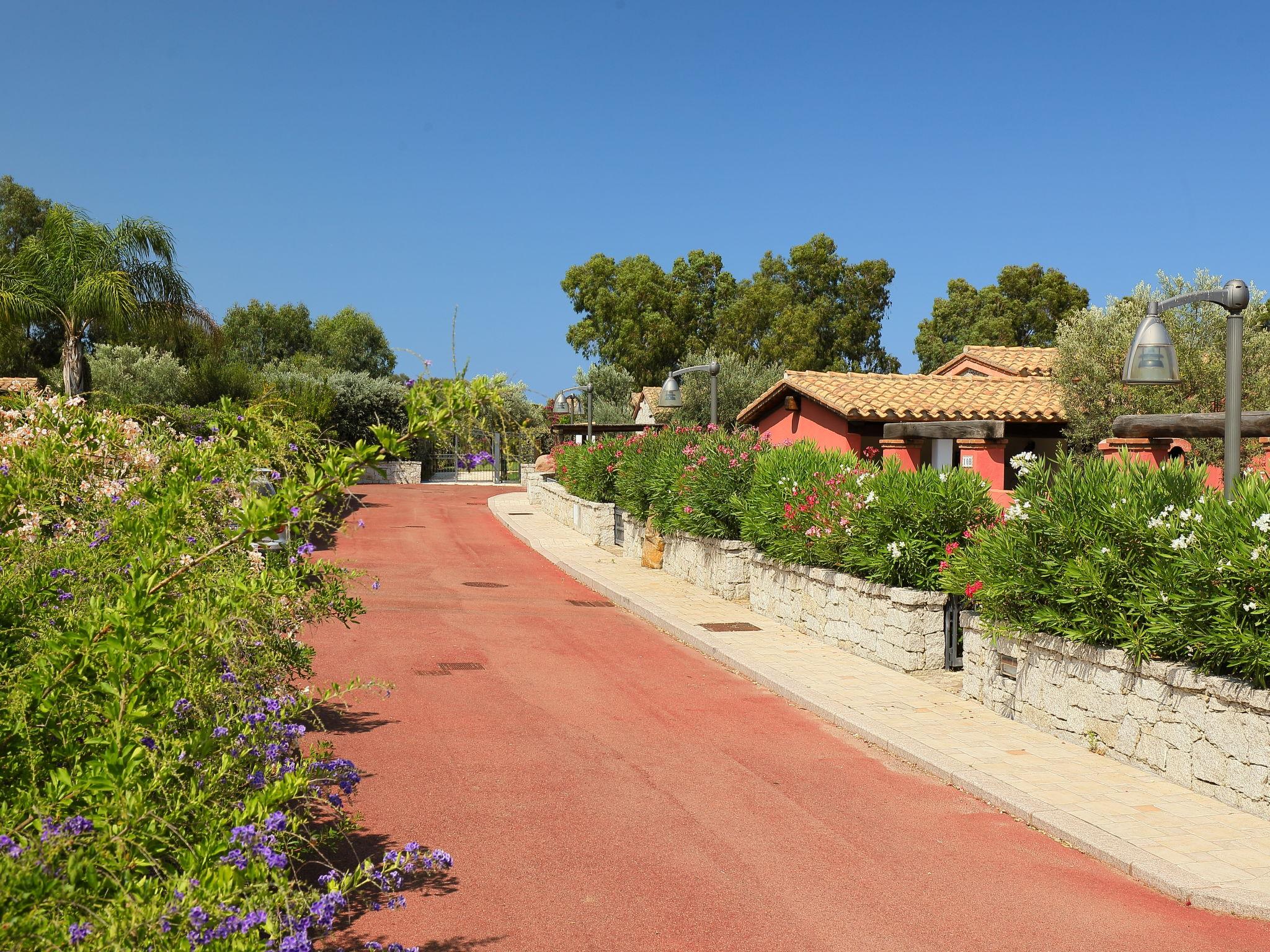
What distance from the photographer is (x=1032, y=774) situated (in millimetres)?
7043

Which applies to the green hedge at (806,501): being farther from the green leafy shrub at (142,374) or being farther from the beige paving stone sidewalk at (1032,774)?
the green leafy shrub at (142,374)

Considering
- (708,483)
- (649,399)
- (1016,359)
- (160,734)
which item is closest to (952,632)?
(708,483)

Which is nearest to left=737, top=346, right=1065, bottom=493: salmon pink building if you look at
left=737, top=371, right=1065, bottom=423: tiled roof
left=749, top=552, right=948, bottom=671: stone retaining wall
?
left=737, top=371, right=1065, bottom=423: tiled roof

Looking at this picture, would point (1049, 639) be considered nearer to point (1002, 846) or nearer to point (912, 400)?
point (1002, 846)

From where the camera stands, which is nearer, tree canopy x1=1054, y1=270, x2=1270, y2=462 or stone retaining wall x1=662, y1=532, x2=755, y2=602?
stone retaining wall x1=662, y1=532, x2=755, y2=602

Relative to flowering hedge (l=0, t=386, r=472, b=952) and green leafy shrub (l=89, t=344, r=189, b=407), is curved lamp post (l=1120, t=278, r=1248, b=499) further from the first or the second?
green leafy shrub (l=89, t=344, r=189, b=407)

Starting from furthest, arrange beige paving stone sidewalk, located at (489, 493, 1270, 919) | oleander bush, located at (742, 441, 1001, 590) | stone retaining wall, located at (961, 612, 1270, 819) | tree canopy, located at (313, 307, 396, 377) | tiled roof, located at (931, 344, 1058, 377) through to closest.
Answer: tree canopy, located at (313, 307, 396, 377), tiled roof, located at (931, 344, 1058, 377), oleander bush, located at (742, 441, 1001, 590), stone retaining wall, located at (961, 612, 1270, 819), beige paving stone sidewalk, located at (489, 493, 1270, 919)

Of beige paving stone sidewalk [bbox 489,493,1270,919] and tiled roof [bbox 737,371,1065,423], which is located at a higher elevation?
tiled roof [bbox 737,371,1065,423]

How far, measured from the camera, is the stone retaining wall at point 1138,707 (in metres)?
6.26

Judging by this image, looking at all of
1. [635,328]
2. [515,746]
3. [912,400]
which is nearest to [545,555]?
[912,400]

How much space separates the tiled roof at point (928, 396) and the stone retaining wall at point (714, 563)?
976 cm

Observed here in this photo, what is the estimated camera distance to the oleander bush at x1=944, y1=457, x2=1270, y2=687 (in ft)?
20.7

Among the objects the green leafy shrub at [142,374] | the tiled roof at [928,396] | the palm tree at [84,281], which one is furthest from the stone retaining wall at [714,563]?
the green leafy shrub at [142,374]

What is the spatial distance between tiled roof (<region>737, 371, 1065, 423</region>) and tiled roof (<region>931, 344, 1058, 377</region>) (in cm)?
262
